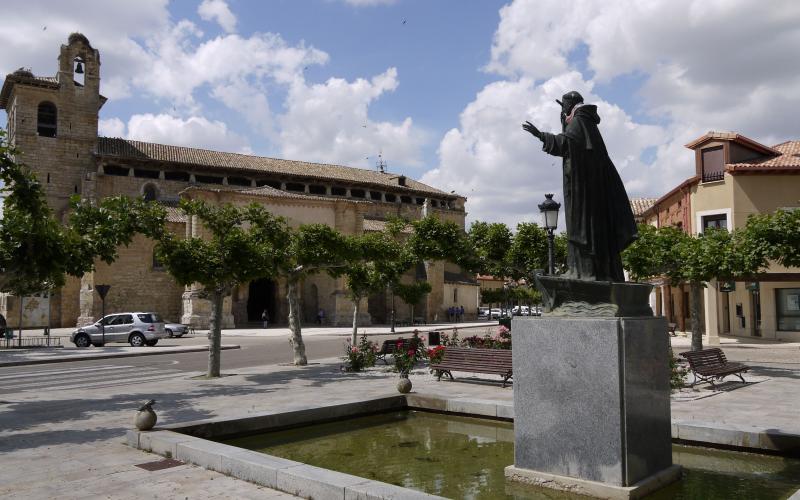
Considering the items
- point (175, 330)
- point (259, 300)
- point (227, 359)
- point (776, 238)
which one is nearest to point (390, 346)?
point (227, 359)

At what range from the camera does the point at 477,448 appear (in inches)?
282

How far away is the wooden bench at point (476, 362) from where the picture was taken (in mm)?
11898

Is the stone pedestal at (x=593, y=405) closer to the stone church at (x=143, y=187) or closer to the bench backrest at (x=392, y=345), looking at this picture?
the bench backrest at (x=392, y=345)

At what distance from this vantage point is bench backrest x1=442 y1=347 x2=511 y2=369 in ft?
39.5

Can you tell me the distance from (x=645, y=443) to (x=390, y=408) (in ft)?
15.7

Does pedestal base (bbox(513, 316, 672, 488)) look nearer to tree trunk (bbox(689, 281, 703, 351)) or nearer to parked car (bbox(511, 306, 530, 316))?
tree trunk (bbox(689, 281, 703, 351))

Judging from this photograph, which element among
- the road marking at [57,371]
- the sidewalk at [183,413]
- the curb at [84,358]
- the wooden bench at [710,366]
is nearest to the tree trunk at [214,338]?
the sidewalk at [183,413]

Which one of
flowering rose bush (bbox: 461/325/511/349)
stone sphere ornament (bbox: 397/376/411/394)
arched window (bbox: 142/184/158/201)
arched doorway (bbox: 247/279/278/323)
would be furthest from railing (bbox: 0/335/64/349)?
stone sphere ornament (bbox: 397/376/411/394)

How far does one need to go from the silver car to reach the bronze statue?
24773 mm

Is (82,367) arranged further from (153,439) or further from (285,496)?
(285,496)

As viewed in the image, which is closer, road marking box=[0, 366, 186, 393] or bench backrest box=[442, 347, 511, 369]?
bench backrest box=[442, 347, 511, 369]

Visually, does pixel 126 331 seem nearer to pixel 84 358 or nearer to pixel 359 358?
pixel 84 358

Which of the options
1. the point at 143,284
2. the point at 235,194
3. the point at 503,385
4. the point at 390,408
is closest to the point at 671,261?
the point at 503,385

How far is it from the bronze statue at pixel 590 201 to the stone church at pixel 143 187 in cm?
3430
